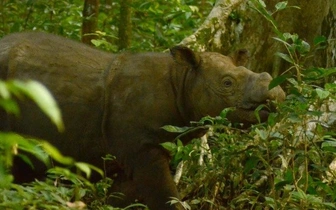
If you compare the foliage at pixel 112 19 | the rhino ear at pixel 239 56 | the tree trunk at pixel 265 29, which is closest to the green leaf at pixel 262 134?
the rhino ear at pixel 239 56

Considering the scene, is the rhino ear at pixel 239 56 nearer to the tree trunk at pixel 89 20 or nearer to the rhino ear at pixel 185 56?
the rhino ear at pixel 185 56

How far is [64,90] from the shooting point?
23.2 ft

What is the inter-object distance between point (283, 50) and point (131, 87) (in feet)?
7.20

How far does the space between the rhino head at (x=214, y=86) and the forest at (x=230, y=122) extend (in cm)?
11

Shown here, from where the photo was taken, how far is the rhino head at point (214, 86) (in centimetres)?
665

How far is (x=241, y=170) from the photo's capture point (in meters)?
6.67

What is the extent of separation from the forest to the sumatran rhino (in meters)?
0.18

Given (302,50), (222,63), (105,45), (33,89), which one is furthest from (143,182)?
(33,89)

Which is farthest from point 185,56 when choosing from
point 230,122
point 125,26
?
point 125,26

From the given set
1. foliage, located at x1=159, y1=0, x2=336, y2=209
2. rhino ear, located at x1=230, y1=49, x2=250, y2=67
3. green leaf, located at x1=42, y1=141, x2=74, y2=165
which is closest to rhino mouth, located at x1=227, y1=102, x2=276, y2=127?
foliage, located at x1=159, y1=0, x2=336, y2=209

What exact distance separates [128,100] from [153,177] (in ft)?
2.11

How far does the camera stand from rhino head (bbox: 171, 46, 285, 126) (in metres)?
6.65

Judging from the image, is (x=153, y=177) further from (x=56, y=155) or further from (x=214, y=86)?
(x=56, y=155)

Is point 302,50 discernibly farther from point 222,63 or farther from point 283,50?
point 283,50
